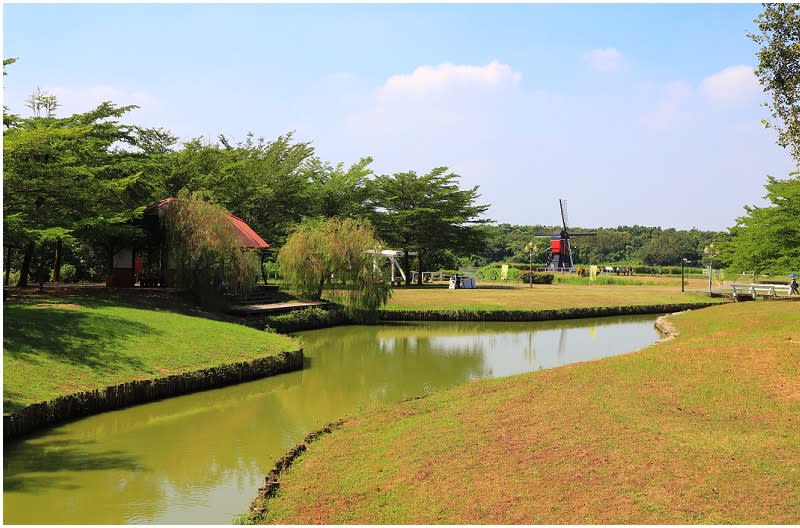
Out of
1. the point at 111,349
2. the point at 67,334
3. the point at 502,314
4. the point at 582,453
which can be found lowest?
the point at 582,453

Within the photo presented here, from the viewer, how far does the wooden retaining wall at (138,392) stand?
43.4 ft

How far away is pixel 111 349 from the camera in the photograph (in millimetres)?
17734

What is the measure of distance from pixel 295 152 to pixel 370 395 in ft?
132

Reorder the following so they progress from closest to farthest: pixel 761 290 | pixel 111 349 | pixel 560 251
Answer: pixel 111 349, pixel 761 290, pixel 560 251

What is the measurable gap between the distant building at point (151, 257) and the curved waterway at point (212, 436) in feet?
24.1

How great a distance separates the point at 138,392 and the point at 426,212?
4141cm

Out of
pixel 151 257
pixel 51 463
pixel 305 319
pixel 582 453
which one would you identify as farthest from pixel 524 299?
pixel 51 463

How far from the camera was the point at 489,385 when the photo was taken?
15523 mm

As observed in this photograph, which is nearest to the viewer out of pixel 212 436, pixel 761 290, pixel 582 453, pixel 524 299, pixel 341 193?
pixel 582 453

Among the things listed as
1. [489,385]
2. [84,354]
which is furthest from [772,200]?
[84,354]

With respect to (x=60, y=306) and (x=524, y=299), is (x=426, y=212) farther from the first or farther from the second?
(x=60, y=306)

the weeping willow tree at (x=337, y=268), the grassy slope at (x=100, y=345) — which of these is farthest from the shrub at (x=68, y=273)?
the grassy slope at (x=100, y=345)

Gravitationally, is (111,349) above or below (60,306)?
below

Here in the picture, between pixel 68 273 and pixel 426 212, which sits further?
pixel 426 212
